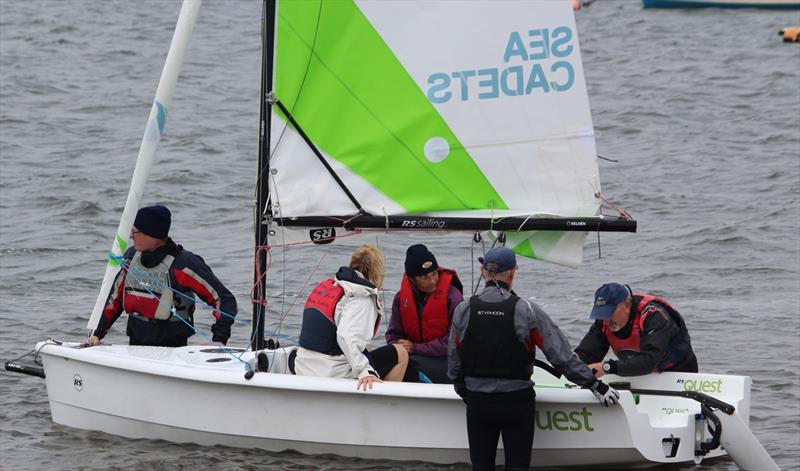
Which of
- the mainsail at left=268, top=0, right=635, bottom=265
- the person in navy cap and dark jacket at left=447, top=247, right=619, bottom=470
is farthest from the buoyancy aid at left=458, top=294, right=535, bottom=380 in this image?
the mainsail at left=268, top=0, right=635, bottom=265

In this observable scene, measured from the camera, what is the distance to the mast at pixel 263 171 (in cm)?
685

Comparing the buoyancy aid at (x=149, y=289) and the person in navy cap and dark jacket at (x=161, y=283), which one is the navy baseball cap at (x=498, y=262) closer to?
the person in navy cap and dark jacket at (x=161, y=283)

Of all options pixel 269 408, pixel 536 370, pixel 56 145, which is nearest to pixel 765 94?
pixel 56 145

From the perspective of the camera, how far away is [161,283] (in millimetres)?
6727

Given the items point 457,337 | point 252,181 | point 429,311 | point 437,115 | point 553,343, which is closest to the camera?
point 553,343

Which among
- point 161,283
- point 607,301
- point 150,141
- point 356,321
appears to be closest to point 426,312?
point 356,321

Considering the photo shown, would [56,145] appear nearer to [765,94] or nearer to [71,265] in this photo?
[71,265]

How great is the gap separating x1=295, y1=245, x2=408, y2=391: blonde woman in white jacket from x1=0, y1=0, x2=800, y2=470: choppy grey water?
0.48 m

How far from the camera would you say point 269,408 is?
21.3ft

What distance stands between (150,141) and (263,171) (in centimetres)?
60

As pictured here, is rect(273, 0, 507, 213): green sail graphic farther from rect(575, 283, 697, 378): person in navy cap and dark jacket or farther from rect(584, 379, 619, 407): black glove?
rect(584, 379, 619, 407): black glove

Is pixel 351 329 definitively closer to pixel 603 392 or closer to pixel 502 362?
pixel 502 362

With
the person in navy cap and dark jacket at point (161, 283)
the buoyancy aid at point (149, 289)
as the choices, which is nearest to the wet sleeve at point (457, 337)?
the person in navy cap and dark jacket at point (161, 283)

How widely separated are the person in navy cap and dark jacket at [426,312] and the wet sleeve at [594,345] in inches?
27.1
